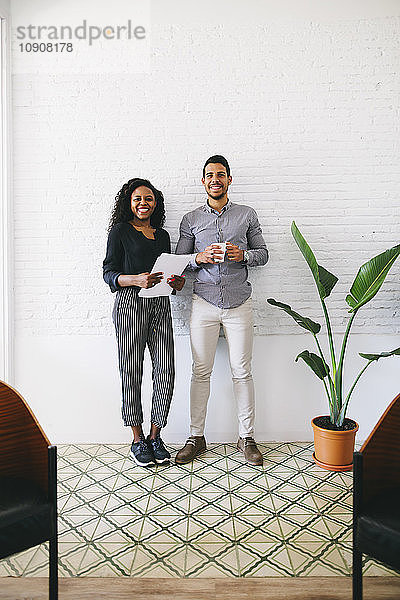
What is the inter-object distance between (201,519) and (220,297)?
1.37 metres

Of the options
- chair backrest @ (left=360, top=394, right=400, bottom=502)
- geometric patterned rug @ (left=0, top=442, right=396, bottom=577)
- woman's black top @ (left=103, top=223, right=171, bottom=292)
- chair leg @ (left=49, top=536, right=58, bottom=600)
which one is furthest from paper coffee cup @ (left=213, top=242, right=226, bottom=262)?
chair leg @ (left=49, top=536, right=58, bottom=600)

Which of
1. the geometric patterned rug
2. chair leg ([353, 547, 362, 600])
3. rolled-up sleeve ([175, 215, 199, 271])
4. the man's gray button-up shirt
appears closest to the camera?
chair leg ([353, 547, 362, 600])

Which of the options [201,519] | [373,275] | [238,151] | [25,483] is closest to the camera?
[25,483]

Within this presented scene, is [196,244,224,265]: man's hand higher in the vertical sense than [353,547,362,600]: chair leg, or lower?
higher

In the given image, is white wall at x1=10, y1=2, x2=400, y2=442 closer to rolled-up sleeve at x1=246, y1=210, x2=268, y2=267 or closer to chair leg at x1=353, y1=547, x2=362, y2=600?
rolled-up sleeve at x1=246, y1=210, x2=268, y2=267

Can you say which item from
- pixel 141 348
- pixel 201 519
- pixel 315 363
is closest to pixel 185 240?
pixel 141 348

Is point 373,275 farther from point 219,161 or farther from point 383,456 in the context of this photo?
point 383,456

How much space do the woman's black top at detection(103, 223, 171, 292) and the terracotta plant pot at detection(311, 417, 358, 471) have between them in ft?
4.93

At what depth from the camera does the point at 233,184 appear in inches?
152

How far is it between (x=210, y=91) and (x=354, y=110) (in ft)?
3.18

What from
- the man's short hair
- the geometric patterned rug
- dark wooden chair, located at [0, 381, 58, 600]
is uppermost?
the man's short hair

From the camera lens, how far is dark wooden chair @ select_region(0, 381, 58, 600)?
1.92 meters

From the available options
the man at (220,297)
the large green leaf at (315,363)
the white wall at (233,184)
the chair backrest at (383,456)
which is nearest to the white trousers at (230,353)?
the man at (220,297)

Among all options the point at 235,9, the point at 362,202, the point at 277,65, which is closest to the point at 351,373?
the point at 362,202
